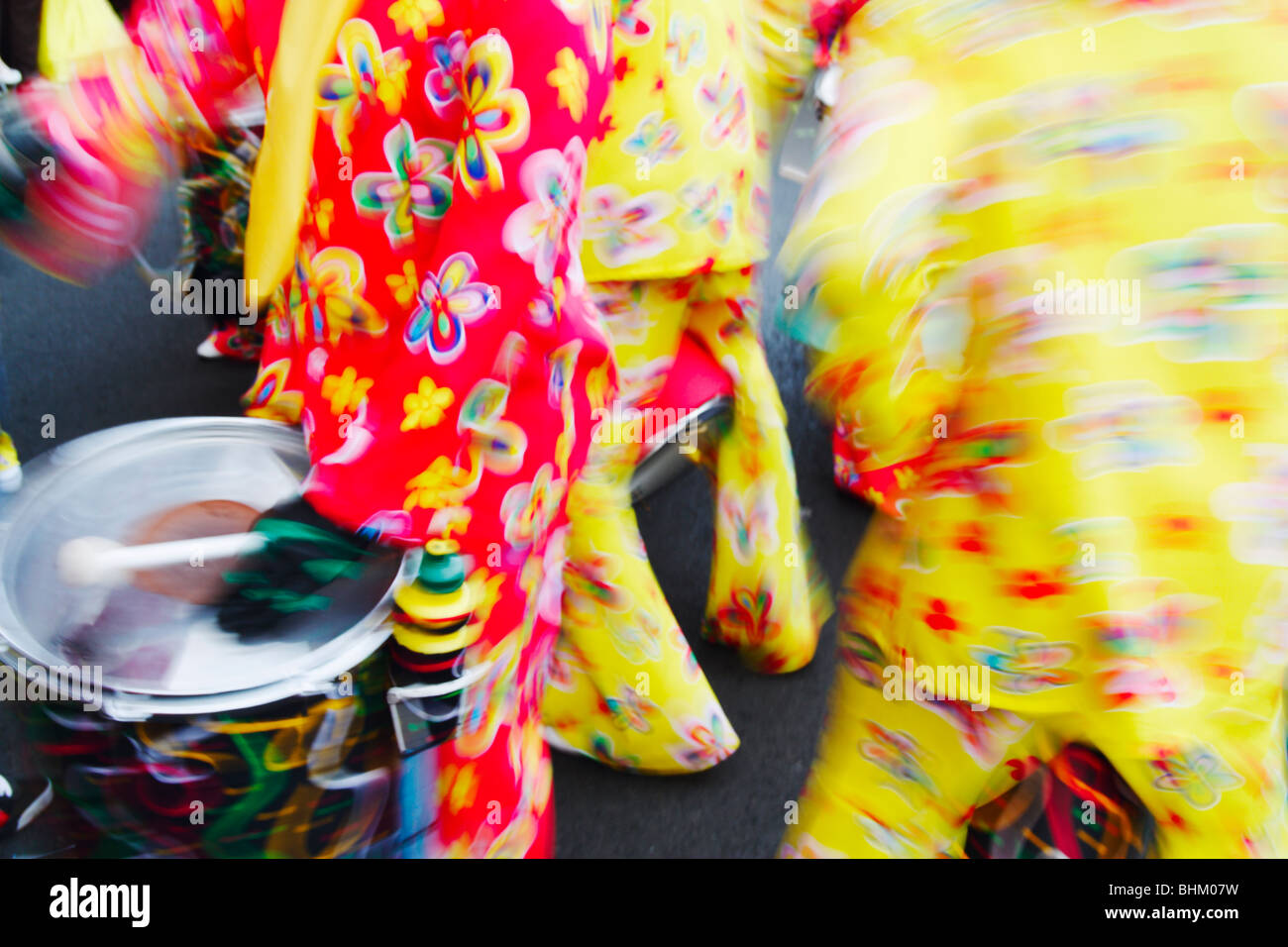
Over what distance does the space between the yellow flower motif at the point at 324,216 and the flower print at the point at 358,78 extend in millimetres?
57

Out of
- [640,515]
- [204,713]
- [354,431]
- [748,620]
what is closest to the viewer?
[204,713]

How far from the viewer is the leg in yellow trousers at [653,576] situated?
4.78ft

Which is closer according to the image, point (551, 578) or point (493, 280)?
point (493, 280)

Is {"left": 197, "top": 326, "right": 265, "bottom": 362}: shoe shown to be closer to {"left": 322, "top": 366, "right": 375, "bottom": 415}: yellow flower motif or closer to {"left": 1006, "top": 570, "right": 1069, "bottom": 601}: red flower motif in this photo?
{"left": 322, "top": 366, "right": 375, "bottom": 415}: yellow flower motif

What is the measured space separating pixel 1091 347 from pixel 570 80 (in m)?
0.42

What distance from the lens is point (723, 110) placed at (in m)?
1.35

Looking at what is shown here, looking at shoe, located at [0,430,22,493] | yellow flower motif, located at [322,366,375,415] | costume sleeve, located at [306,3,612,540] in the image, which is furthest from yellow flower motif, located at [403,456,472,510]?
shoe, located at [0,430,22,493]

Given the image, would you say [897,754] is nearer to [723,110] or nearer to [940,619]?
[940,619]

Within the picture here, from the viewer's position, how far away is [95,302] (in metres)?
3.02

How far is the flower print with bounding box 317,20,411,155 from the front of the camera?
0.80 m

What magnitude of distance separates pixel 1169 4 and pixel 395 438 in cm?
64

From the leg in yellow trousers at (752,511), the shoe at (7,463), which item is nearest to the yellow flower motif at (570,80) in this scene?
the leg in yellow trousers at (752,511)

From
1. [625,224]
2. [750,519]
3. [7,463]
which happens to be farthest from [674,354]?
[7,463]
